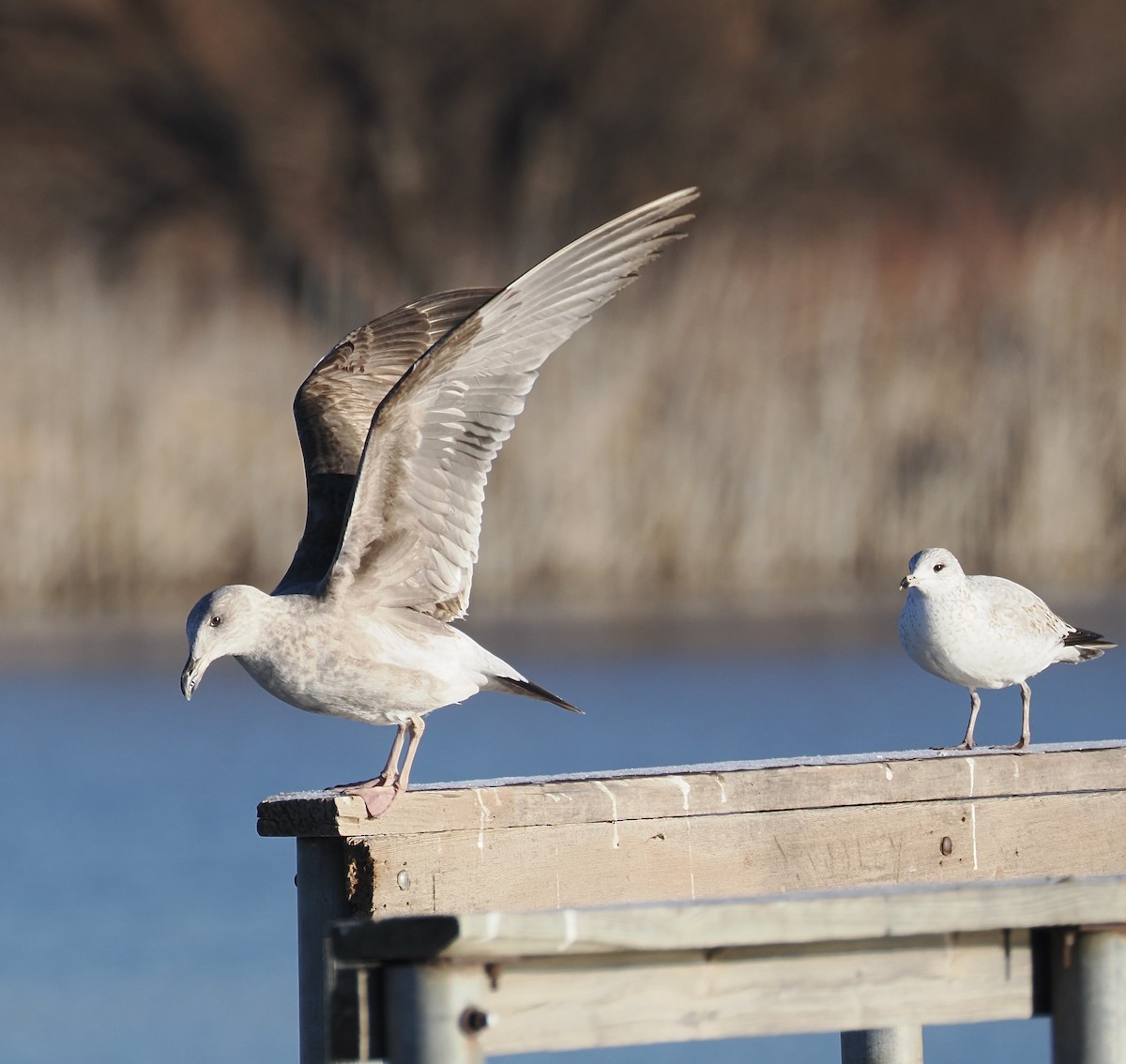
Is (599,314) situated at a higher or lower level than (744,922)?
higher

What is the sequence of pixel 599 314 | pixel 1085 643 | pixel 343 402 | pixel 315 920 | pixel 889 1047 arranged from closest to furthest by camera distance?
pixel 315 920 < pixel 889 1047 < pixel 1085 643 < pixel 343 402 < pixel 599 314

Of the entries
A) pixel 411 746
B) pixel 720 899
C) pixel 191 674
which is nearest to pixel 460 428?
pixel 411 746

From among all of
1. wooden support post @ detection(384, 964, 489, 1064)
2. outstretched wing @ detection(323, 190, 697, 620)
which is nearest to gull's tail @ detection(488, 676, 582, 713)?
outstretched wing @ detection(323, 190, 697, 620)

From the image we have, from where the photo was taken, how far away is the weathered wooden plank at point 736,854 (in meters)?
4.71

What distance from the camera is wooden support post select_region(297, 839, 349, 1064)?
4562 millimetres

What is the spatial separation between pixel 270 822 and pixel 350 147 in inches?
739

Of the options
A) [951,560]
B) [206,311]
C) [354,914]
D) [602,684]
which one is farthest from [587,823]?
[206,311]

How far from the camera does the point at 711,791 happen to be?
5.02m

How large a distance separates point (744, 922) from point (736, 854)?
68.0 inches

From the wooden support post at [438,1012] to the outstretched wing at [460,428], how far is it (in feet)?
8.15

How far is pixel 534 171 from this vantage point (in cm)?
2192

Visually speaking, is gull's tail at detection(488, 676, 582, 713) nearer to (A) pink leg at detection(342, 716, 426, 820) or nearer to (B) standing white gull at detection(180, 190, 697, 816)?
(B) standing white gull at detection(180, 190, 697, 816)

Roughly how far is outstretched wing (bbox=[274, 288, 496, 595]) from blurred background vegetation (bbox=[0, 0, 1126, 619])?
6.48m

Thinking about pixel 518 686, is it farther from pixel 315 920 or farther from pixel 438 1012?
pixel 438 1012
